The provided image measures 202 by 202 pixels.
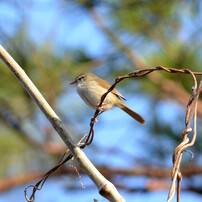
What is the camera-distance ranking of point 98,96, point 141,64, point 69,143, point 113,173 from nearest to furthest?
point 69,143, point 98,96, point 113,173, point 141,64

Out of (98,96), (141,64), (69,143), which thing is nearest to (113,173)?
(141,64)

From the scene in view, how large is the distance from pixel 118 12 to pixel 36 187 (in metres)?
2.79

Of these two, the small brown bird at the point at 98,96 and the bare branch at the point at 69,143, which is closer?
the bare branch at the point at 69,143

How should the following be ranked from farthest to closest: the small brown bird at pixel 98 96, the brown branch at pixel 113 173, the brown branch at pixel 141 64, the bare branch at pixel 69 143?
the brown branch at pixel 141 64 < the brown branch at pixel 113 173 < the small brown bird at pixel 98 96 < the bare branch at pixel 69 143

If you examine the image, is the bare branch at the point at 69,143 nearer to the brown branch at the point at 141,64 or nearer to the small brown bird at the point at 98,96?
the small brown bird at the point at 98,96

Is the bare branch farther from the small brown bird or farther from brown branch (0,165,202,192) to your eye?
brown branch (0,165,202,192)

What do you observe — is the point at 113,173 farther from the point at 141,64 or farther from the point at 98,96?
the point at 98,96

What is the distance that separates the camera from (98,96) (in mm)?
1916

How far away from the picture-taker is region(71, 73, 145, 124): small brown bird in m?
1.90

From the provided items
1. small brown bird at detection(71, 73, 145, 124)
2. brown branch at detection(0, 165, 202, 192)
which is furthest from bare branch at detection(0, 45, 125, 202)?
brown branch at detection(0, 165, 202, 192)

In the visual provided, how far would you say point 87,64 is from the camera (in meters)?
3.27

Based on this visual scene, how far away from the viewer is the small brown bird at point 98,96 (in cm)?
190

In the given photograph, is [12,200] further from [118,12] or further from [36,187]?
[36,187]

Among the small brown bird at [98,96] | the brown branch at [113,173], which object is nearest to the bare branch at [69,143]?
the small brown bird at [98,96]
